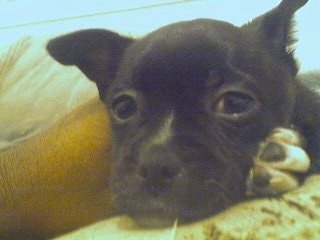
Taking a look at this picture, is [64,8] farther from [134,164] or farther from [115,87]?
[134,164]

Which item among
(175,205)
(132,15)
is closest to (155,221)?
(175,205)

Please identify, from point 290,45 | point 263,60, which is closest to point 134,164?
point 263,60

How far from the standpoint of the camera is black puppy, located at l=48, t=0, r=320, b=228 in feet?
3.48

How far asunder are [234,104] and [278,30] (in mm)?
302

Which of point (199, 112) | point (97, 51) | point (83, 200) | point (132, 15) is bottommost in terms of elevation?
point (132, 15)

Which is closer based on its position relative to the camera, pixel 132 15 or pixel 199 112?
pixel 199 112

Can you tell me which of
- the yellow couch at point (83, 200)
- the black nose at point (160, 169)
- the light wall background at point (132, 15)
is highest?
the black nose at point (160, 169)

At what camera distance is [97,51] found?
5.11ft

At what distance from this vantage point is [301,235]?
93 cm

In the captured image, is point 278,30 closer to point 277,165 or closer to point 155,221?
point 277,165

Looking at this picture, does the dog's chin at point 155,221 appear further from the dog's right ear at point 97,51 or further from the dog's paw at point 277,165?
the dog's right ear at point 97,51

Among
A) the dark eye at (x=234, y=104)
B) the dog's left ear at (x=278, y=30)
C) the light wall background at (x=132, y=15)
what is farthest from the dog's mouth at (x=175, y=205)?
the light wall background at (x=132, y=15)

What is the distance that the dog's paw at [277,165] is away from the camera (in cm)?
115

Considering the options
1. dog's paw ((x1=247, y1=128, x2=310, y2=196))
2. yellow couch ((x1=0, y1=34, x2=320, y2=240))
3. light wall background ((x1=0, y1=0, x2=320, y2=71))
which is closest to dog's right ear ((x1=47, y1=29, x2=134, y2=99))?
yellow couch ((x1=0, y1=34, x2=320, y2=240))
